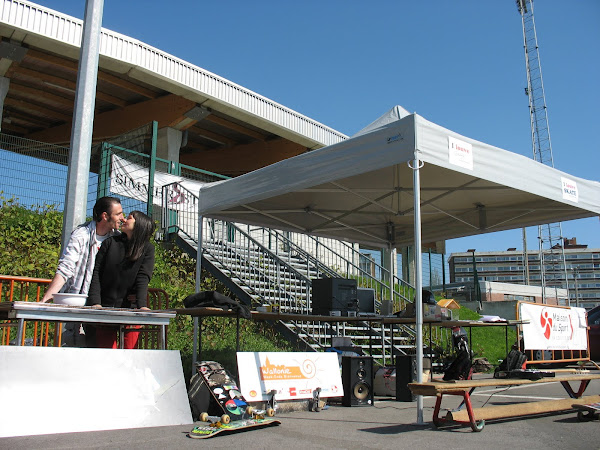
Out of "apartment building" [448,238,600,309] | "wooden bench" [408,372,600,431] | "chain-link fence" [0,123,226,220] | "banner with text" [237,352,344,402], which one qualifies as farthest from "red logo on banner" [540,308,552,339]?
"apartment building" [448,238,600,309]

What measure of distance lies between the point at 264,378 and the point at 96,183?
7.45m

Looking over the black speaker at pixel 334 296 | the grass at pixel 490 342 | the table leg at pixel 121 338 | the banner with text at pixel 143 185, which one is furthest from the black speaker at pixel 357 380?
the grass at pixel 490 342

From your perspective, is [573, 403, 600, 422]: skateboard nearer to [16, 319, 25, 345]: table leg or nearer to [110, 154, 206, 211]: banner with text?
[16, 319, 25, 345]: table leg

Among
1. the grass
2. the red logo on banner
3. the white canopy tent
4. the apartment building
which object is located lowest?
the grass

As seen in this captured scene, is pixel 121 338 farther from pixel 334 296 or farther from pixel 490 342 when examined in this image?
pixel 490 342

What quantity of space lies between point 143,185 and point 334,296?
6.30 m

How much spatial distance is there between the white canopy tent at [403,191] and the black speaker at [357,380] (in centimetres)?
168

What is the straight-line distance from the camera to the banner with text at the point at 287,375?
5707 millimetres

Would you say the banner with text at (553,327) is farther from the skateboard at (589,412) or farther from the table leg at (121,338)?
the table leg at (121,338)

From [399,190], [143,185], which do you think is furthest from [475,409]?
[143,185]

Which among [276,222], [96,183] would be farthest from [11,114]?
[276,222]

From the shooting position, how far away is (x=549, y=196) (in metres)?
6.50

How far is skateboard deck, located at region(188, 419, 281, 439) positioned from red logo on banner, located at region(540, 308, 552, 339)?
25.1ft

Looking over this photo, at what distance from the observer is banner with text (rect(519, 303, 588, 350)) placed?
10241 millimetres
